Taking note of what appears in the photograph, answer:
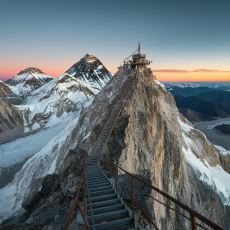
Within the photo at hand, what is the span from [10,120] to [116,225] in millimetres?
187178

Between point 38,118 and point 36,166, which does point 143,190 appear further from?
point 38,118

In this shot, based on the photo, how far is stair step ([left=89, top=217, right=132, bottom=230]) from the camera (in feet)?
31.7

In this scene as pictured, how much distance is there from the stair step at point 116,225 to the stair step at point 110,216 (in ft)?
1.71

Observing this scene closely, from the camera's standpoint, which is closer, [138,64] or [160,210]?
[160,210]

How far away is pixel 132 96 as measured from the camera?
4238 cm

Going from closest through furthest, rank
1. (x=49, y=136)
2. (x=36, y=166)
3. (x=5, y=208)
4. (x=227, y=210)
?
(x=227, y=210) < (x=5, y=208) < (x=36, y=166) < (x=49, y=136)

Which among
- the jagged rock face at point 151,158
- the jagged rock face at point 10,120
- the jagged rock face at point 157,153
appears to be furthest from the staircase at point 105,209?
the jagged rock face at point 10,120

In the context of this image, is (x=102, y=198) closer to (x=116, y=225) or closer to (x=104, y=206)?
(x=104, y=206)

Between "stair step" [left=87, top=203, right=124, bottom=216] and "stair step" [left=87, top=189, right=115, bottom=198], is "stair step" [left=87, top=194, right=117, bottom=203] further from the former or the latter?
"stair step" [left=87, top=203, right=124, bottom=216]

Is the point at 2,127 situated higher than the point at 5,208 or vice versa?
the point at 5,208

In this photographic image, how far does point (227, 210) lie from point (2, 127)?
155 meters

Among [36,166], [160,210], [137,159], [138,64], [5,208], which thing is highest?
[138,64]

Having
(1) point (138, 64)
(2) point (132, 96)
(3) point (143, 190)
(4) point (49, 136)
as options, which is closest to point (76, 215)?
(3) point (143, 190)

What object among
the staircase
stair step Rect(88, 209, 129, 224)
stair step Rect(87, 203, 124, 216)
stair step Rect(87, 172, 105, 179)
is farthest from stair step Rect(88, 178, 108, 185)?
stair step Rect(88, 209, 129, 224)
